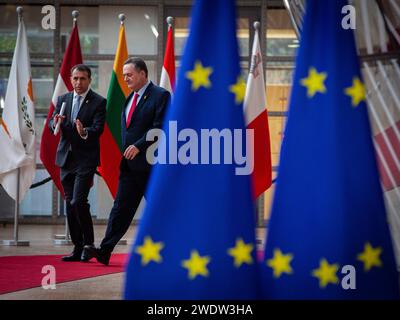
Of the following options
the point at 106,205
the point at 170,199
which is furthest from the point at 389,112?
the point at 106,205

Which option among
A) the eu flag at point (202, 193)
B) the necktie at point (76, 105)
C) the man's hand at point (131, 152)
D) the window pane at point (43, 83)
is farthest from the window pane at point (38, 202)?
the eu flag at point (202, 193)

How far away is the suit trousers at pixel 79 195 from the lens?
21.4 feet

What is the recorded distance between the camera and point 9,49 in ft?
40.2

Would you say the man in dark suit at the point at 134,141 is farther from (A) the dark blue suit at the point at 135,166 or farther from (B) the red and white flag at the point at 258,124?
(B) the red and white flag at the point at 258,124

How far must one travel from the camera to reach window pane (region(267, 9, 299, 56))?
1237cm

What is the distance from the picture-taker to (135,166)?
5820 mm

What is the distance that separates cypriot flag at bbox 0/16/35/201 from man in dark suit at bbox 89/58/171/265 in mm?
2550

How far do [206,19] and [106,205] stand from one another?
31.6ft

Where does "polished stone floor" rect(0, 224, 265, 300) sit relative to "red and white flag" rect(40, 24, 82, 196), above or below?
below

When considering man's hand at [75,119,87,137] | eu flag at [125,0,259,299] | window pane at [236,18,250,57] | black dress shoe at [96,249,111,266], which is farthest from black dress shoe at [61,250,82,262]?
window pane at [236,18,250,57]

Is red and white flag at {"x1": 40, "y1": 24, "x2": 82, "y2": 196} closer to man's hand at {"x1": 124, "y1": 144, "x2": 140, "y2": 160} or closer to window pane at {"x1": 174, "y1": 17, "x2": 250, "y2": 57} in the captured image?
man's hand at {"x1": 124, "y1": 144, "x2": 140, "y2": 160}

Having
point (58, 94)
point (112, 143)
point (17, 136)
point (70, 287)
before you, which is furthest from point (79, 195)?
point (58, 94)
